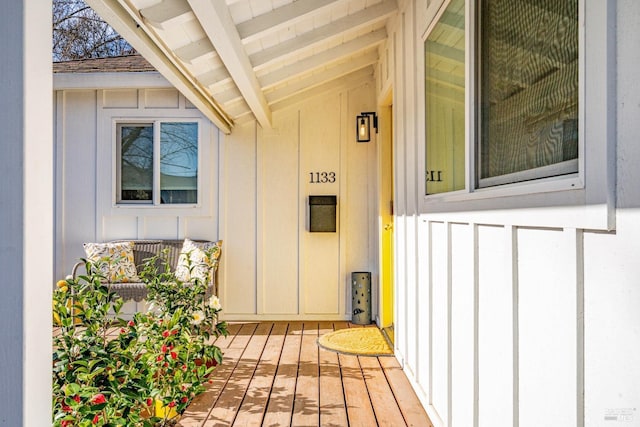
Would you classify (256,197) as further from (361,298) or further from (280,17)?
(280,17)

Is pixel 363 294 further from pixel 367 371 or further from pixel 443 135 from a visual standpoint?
pixel 443 135

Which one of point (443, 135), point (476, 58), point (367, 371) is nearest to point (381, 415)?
point (367, 371)

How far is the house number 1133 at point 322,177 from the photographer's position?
579cm

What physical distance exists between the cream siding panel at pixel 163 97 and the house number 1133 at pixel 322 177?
5.57ft

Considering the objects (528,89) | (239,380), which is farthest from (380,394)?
(528,89)

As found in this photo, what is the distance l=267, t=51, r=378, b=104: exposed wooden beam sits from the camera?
520 centimetres

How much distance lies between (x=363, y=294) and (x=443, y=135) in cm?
316

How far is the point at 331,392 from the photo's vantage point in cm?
337

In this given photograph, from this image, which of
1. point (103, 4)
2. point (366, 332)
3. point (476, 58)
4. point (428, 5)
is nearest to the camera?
point (476, 58)

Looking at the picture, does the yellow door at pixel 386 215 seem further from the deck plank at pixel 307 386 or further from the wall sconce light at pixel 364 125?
the deck plank at pixel 307 386

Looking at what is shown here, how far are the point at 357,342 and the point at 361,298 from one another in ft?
2.98

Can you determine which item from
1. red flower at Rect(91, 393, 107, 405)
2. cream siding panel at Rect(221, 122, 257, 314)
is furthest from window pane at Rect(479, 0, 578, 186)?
cream siding panel at Rect(221, 122, 257, 314)

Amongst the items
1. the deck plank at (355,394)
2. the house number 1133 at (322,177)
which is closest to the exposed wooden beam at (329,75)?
the house number 1133 at (322,177)

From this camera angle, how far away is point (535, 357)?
1438 millimetres
